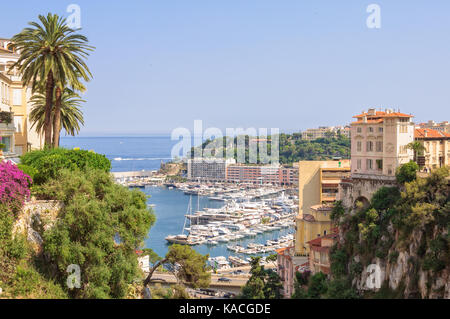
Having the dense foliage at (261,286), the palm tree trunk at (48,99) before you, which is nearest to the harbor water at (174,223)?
the dense foliage at (261,286)

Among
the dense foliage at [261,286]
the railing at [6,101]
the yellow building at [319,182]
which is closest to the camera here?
the railing at [6,101]

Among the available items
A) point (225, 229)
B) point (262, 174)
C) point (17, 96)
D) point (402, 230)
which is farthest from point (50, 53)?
point (262, 174)

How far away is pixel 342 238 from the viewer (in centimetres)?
3369

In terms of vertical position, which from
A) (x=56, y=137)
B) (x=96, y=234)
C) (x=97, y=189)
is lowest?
(x=96, y=234)

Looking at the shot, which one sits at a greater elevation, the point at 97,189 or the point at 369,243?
the point at 97,189

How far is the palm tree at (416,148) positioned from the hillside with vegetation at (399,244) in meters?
3.27

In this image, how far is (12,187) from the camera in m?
17.9

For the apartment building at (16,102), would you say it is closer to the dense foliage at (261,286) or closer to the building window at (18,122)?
the building window at (18,122)

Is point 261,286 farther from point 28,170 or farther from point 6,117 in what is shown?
point 28,170

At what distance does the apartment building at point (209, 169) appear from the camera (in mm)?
171000
